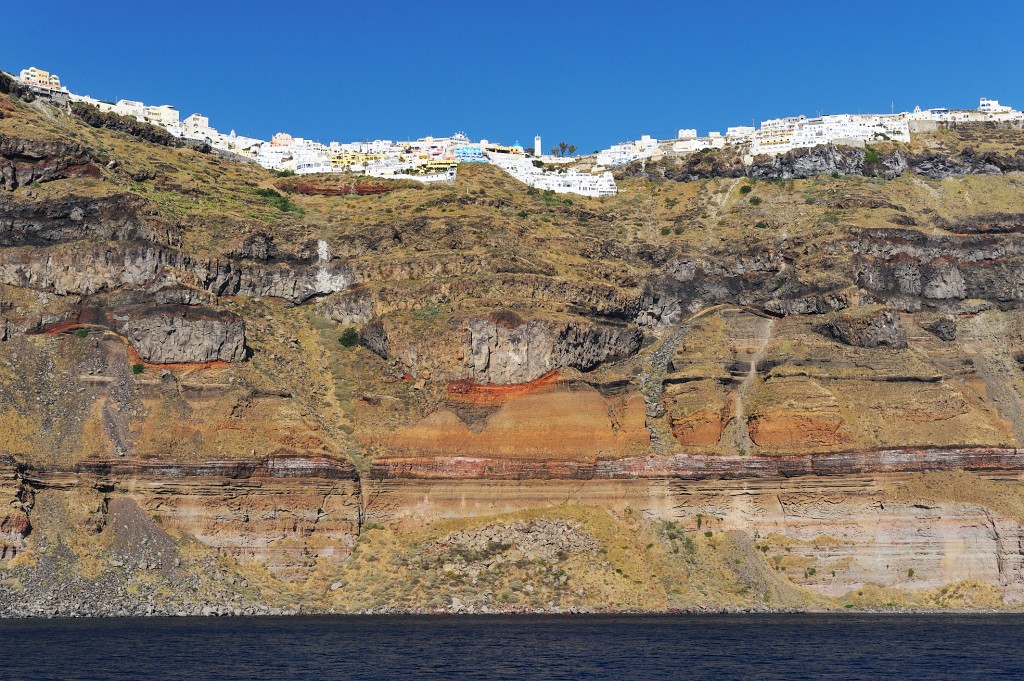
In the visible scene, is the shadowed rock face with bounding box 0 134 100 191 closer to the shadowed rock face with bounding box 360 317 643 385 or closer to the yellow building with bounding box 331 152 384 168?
the shadowed rock face with bounding box 360 317 643 385

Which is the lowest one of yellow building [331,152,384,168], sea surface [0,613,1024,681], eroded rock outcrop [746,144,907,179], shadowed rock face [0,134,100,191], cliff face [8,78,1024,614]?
sea surface [0,613,1024,681]

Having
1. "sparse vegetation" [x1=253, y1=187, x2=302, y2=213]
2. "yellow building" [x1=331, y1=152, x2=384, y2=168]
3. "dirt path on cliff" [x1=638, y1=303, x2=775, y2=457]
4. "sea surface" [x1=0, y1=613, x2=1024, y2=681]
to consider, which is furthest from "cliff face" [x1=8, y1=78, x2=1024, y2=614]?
"yellow building" [x1=331, y1=152, x2=384, y2=168]

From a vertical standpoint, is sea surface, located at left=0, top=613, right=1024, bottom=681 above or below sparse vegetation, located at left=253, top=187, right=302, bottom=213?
below

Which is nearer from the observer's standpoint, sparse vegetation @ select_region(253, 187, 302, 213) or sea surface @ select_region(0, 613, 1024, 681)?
sea surface @ select_region(0, 613, 1024, 681)

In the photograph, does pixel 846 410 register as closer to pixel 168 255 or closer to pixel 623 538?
pixel 623 538

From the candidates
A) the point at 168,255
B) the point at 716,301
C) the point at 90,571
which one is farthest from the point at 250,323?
the point at 716,301

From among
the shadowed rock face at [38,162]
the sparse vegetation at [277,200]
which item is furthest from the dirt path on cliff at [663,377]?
the shadowed rock face at [38,162]

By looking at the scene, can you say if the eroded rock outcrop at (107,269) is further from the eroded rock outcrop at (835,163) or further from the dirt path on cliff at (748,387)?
the eroded rock outcrop at (835,163)

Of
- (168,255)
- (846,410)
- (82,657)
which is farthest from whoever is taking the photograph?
(168,255)
